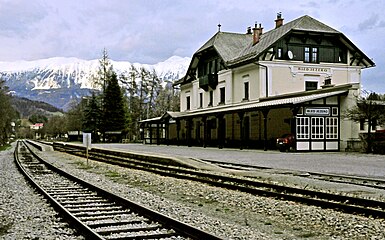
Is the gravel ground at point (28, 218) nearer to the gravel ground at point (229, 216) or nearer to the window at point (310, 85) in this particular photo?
the gravel ground at point (229, 216)

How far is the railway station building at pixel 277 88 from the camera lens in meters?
33.1

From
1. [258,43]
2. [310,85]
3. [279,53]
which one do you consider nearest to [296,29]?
[279,53]

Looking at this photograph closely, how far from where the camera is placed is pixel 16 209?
33.5 feet

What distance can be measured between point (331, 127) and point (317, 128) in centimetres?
→ 115

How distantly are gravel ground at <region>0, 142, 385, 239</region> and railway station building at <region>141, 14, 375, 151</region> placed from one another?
2045 centimetres

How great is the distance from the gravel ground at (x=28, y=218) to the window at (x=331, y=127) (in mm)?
23856

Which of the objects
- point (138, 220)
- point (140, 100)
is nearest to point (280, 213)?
point (138, 220)

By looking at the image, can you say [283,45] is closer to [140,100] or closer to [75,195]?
[75,195]

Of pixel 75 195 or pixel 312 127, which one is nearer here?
pixel 75 195

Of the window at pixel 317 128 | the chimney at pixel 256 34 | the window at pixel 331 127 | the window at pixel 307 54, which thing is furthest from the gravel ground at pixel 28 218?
the chimney at pixel 256 34

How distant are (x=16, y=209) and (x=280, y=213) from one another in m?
5.29

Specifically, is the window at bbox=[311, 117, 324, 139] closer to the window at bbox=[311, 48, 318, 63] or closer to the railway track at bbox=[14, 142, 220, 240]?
the window at bbox=[311, 48, 318, 63]

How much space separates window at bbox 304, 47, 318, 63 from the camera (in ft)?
141

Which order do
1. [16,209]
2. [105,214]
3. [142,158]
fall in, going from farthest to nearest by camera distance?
[142,158] → [16,209] → [105,214]
